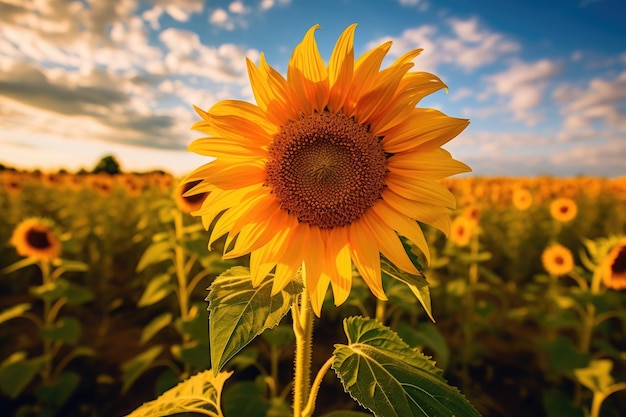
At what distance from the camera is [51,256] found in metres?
4.05

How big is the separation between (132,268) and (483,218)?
6879 millimetres

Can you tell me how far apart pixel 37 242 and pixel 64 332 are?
0.97 meters

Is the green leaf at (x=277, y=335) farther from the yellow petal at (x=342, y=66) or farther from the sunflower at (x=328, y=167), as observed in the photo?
the yellow petal at (x=342, y=66)

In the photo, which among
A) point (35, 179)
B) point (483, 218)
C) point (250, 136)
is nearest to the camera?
point (250, 136)

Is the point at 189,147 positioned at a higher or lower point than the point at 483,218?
higher

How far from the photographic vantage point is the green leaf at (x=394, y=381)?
1.09 metres

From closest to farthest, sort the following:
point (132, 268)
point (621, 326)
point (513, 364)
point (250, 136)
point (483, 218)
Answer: point (250, 136) → point (513, 364) → point (621, 326) → point (132, 268) → point (483, 218)

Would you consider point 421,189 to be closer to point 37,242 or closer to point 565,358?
point 565,358

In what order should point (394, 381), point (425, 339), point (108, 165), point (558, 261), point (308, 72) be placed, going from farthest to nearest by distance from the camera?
point (108, 165)
point (558, 261)
point (425, 339)
point (308, 72)
point (394, 381)

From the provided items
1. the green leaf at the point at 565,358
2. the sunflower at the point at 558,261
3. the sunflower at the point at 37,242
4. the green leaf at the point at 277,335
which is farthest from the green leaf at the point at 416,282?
the sunflower at the point at 558,261

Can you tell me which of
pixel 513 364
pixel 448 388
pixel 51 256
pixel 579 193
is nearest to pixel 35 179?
pixel 51 256

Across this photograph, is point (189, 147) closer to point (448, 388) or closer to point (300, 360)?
point (300, 360)

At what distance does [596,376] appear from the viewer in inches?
136

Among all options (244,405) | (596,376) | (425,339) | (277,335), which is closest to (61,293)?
(277,335)
